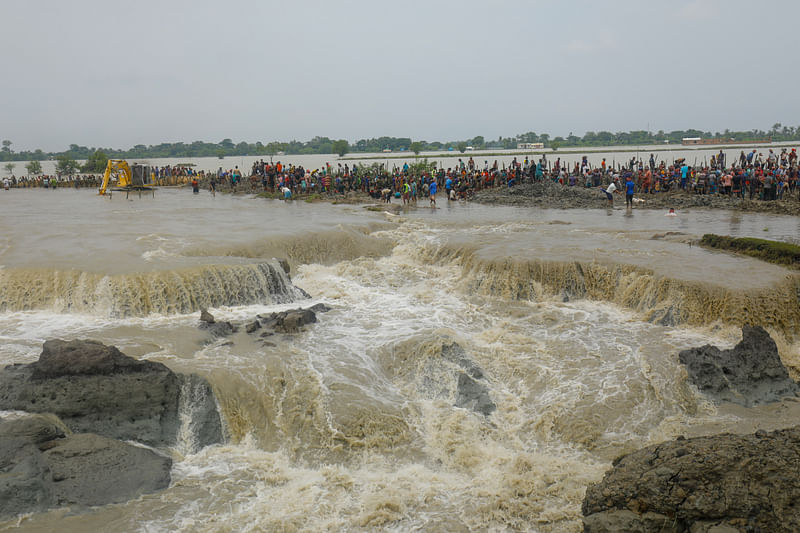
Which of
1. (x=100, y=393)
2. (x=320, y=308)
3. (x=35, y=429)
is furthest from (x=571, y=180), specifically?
(x=35, y=429)

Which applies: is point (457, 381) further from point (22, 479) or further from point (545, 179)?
point (545, 179)

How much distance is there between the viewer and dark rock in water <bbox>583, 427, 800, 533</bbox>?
4.68 meters

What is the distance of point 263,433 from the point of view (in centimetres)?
→ 811

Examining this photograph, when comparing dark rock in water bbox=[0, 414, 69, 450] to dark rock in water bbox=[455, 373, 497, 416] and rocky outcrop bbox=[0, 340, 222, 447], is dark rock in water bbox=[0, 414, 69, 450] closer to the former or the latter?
rocky outcrop bbox=[0, 340, 222, 447]

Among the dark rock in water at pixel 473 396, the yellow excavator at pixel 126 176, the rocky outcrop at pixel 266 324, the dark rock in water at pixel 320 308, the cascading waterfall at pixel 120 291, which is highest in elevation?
the yellow excavator at pixel 126 176

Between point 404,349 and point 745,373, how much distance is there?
567 centimetres

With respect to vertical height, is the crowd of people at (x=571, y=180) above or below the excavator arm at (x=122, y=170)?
below

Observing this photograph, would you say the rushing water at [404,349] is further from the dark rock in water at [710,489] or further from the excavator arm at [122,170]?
the excavator arm at [122,170]

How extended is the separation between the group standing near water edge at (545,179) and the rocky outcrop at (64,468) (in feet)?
77.8

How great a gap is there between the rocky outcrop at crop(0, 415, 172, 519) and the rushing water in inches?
8.8

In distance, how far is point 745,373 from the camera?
9.02 metres

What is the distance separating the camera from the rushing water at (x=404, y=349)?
662 centimetres

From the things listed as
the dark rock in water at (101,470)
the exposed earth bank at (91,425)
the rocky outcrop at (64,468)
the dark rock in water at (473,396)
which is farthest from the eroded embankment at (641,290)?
the rocky outcrop at (64,468)

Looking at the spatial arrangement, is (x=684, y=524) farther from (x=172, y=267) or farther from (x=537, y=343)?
(x=172, y=267)
